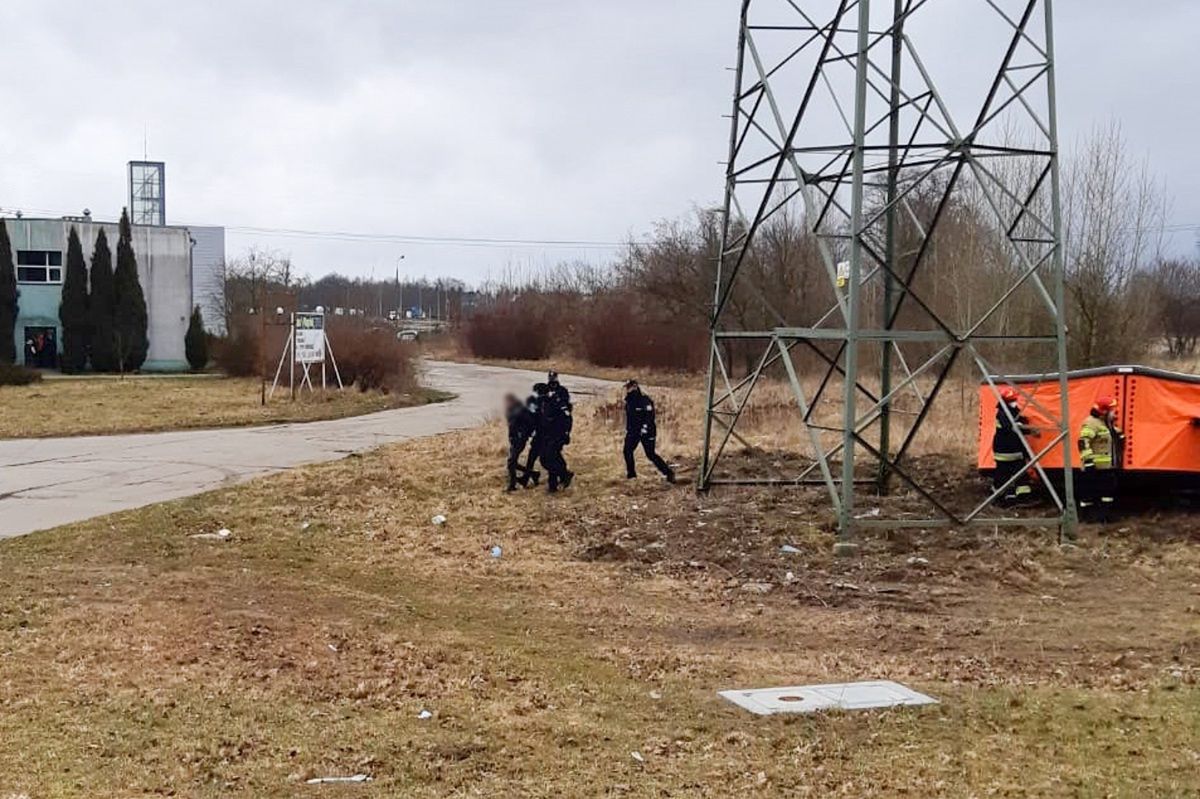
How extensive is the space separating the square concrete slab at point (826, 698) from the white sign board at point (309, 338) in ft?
95.2

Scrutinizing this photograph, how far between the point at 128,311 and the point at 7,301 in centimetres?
516

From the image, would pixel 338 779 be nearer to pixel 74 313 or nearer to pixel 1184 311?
pixel 74 313

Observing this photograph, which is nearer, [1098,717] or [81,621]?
[1098,717]

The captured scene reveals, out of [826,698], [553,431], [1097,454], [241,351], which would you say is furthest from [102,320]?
[826,698]

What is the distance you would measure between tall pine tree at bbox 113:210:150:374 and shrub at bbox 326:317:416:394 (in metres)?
16.9

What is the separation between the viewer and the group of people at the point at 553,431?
15789 millimetres

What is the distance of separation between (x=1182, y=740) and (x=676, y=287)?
150ft

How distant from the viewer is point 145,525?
12.9 m

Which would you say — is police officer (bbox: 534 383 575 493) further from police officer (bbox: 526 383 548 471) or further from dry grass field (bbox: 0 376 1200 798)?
dry grass field (bbox: 0 376 1200 798)

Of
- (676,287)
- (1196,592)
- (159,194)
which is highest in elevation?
(159,194)

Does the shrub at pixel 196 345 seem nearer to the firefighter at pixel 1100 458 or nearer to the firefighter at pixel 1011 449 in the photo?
the firefighter at pixel 1011 449

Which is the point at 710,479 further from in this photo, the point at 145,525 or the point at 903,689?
the point at 903,689

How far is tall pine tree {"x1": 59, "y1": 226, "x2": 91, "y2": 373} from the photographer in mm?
50156

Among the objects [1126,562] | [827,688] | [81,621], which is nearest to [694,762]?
[827,688]
